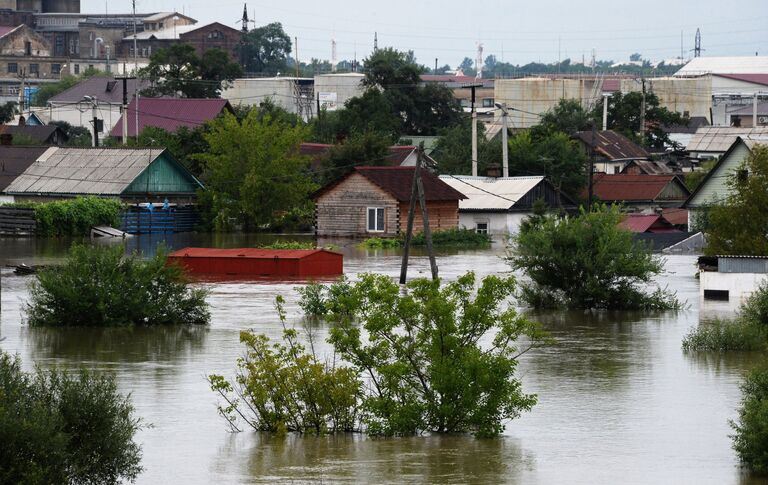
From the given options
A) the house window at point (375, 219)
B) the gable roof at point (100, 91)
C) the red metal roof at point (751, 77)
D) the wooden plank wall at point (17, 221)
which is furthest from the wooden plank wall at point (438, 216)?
the red metal roof at point (751, 77)

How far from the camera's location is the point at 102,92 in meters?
112

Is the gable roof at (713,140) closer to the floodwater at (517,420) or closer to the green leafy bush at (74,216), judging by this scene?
the green leafy bush at (74,216)

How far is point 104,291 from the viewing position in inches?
1209

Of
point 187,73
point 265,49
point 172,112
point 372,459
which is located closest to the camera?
point 372,459

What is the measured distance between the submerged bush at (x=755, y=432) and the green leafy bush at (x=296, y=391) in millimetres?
5070

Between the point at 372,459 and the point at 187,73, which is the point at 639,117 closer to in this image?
the point at 187,73

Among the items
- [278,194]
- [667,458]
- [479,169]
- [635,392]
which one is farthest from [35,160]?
[667,458]

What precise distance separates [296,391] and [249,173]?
145ft

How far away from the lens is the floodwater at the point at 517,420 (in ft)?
60.8

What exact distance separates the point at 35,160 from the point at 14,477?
181ft

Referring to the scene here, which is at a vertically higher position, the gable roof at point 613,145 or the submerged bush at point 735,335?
the gable roof at point 613,145

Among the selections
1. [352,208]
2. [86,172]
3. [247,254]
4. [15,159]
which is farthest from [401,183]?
[15,159]

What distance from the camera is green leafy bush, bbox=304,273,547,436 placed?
63.9 feet

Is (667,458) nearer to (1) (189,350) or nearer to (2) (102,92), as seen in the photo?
(1) (189,350)
